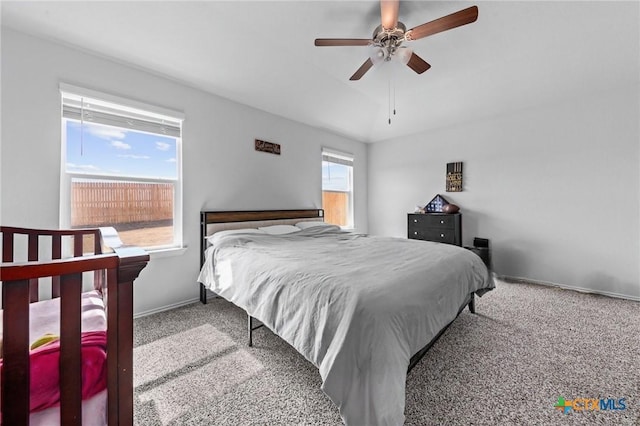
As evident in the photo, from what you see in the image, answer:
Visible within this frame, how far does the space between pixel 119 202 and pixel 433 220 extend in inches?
169

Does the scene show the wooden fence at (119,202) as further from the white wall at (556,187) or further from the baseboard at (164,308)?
the white wall at (556,187)

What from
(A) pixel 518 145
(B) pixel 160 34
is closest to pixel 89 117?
(B) pixel 160 34

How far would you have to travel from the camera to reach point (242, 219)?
3.27m

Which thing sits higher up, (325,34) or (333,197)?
(325,34)

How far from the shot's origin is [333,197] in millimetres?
4895

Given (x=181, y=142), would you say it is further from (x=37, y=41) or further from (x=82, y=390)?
(x=82, y=390)

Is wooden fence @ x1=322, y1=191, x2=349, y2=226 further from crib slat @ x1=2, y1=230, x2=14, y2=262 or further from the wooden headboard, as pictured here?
crib slat @ x1=2, y1=230, x2=14, y2=262

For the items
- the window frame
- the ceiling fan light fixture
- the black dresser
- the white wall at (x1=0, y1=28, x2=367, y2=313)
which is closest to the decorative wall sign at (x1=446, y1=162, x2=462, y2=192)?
the black dresser

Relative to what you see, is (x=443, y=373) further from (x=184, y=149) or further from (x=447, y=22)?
(x=184, y=149)

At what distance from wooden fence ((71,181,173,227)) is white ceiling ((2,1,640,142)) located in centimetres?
124

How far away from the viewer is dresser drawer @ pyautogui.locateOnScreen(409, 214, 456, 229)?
4.01m

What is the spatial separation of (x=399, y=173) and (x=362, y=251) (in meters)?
3.20

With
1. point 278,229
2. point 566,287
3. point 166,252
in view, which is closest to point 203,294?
point 166,252

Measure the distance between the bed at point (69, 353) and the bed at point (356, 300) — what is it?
0.81 meters
